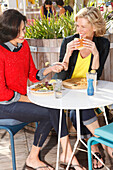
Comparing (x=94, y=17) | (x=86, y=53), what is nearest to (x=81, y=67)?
(x=86, y=53)

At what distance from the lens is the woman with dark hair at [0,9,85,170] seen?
2.03m

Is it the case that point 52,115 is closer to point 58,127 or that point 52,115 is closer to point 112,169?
point 58,127

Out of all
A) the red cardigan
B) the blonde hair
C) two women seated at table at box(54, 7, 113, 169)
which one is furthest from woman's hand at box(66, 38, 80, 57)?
the red cardigan

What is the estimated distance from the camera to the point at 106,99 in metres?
1.83

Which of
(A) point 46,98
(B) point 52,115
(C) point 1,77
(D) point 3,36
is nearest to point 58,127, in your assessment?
(B) point 52,115

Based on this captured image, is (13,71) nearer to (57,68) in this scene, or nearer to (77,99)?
(57,68)

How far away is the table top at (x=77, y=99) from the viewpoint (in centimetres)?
172

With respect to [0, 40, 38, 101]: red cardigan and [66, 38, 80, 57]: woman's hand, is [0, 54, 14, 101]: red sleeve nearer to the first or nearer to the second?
[0, 40, 38, 101]: red cardigan

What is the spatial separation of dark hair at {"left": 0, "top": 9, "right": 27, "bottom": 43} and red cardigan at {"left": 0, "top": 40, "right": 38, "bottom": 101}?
4.8 inches

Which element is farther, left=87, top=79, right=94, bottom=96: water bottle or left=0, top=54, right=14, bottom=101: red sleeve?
left=0, top=54, right=14, bottom=101: red sleeve

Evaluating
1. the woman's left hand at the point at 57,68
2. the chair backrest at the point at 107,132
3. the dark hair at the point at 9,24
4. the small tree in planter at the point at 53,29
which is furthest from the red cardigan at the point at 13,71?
the chair backrest at the point at 107,132

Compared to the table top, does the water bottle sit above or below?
above

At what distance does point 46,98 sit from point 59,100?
0.41ft

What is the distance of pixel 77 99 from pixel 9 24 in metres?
0.84
